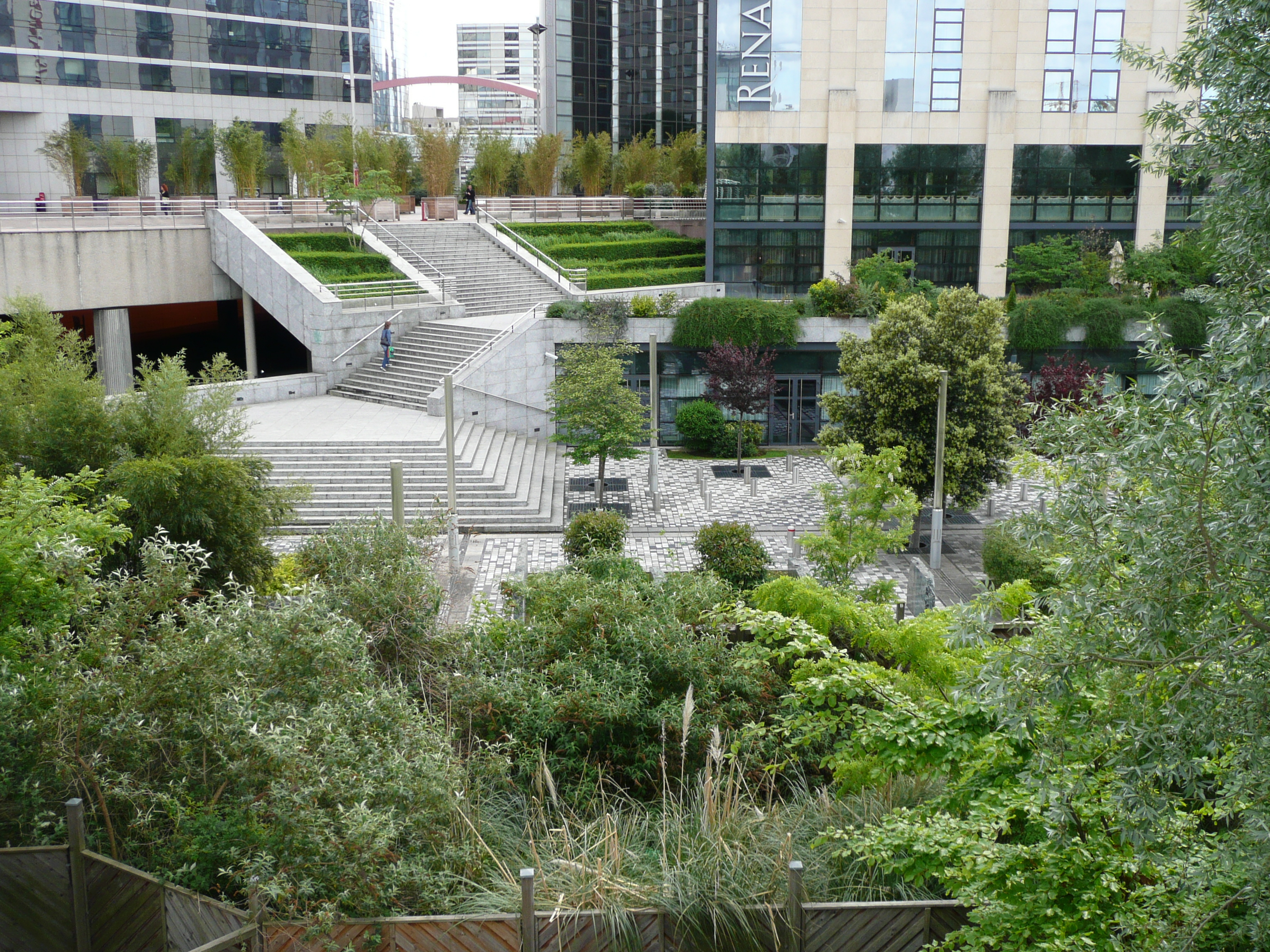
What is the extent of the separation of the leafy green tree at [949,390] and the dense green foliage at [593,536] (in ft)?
18.3

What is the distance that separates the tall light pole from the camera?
20594 mm

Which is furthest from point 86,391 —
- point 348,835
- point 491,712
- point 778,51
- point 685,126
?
point 685,126

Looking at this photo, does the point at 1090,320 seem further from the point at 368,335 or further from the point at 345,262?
the point at 345,262

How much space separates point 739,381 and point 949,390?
8.18 metres

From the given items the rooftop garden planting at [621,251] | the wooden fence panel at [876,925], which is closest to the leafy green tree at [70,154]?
the rooftop garden planting at [621,251]

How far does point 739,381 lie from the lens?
29641mm

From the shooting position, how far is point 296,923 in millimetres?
7406

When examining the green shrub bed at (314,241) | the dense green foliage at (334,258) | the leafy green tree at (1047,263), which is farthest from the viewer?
the green shrub bed at (314,241)

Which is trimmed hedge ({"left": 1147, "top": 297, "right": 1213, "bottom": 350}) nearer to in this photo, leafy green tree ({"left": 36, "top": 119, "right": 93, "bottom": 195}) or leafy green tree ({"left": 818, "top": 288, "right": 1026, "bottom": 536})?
leafy green tree ({"left": 818, "top": 288, "right": 1026, "bottom": 536})

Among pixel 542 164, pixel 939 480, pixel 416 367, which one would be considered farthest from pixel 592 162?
pixel 939 480

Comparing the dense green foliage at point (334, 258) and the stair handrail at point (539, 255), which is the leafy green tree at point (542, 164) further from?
the dense green foliage at point (334, 258)

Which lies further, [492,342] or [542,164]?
[542,164]

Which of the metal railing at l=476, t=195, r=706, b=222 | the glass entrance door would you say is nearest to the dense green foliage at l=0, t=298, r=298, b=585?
the glass entrance door

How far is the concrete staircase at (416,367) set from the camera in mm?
31094
